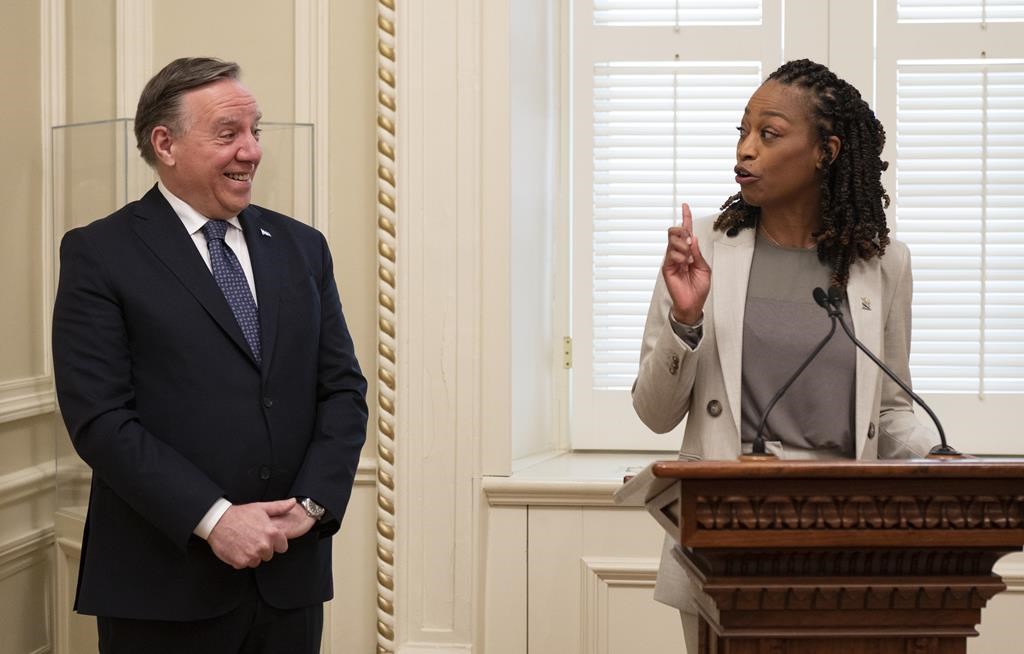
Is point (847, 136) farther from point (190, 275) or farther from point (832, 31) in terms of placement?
point (832, 31)

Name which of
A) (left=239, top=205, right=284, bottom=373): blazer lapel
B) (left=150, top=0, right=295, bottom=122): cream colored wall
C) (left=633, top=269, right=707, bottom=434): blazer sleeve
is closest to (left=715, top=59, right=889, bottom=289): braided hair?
(left=633, top=269, right=707, bottom=434): blazer sleeve

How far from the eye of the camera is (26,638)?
292 cm

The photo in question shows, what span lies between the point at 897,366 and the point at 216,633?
1266 millimetres

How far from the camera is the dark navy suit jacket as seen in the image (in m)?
1.95

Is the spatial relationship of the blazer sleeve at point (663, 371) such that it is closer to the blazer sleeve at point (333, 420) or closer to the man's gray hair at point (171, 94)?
the blazer sleeve at point (333, 420)

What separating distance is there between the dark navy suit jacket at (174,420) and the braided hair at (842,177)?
2.74 ft

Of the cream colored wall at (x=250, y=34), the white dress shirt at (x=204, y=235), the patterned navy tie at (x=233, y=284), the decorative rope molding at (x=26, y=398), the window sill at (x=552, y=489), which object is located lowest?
the window sill at (x=552, y=489)

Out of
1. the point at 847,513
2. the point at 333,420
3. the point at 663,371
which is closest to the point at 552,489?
the point at 333,420

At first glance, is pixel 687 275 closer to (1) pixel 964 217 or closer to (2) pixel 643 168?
(2) pixel 643 168

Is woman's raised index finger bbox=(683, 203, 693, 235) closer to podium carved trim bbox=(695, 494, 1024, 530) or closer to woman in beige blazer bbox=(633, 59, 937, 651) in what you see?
woman in beige blazer bbox=(633, 59, 937, 651)

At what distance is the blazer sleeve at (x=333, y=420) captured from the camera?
2.08 m

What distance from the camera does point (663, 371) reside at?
6.32 feet

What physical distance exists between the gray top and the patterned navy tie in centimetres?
86

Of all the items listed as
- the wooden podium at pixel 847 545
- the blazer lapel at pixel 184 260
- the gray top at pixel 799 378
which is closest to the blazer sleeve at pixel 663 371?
the gray top at pixel 799 378
